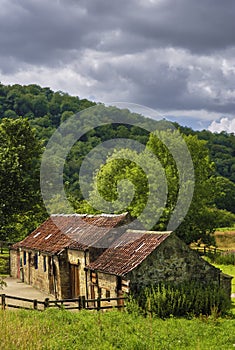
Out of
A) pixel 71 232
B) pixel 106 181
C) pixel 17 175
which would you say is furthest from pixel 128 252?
pixel 106 181

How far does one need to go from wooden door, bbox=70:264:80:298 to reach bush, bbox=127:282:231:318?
24.9ft

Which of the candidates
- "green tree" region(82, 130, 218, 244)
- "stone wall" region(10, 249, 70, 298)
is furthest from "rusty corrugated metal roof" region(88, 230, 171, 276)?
"green tree" region(82, 130, 218, 244)

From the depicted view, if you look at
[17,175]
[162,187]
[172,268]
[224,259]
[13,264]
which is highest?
[17,175]

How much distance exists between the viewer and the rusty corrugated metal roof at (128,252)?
78.7 ft

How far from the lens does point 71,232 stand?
33.5 m

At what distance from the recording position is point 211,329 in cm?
1959

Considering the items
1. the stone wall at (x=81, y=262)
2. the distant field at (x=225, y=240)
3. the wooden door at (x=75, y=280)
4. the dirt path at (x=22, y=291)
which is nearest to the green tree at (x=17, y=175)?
the dirt path at (x=22, y=291)

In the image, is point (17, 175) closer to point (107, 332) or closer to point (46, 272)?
point (46, 272)

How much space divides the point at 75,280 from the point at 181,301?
9.28 m

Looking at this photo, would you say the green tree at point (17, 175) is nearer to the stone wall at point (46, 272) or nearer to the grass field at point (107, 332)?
the stone wall at point (46, 272)

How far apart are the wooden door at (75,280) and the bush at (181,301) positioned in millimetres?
7583

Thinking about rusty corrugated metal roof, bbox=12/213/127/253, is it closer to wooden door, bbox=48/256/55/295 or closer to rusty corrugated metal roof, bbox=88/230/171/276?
wooden door, bbox=48/256/55/295

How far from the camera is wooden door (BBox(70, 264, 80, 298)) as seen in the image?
2991 centimetres

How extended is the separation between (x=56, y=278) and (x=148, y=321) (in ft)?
42.1
